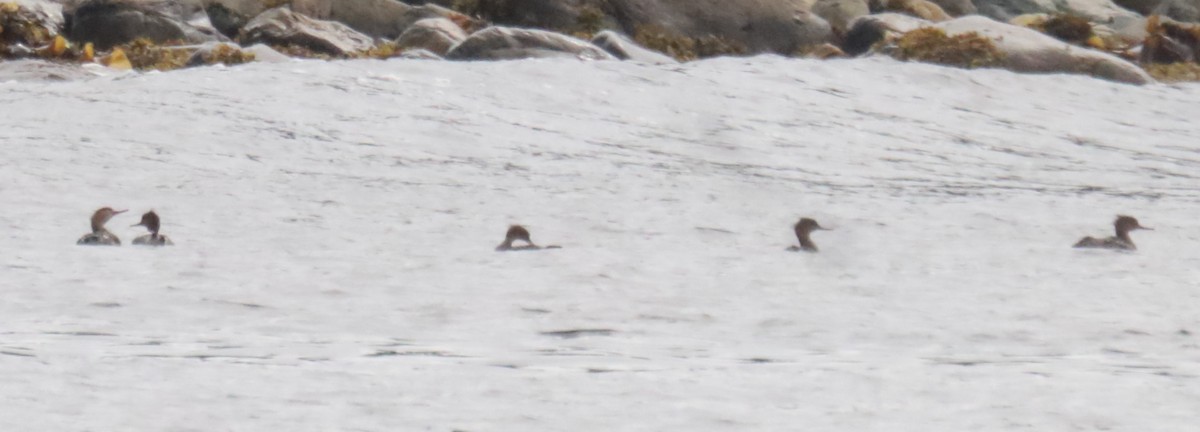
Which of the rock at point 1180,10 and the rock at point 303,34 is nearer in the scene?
the rock at point 303,34

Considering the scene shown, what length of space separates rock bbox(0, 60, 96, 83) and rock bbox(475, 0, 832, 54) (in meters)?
8.02

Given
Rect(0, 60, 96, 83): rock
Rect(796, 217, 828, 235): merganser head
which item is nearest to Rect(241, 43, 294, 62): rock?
Rect(0, 60, 96, 83): rock

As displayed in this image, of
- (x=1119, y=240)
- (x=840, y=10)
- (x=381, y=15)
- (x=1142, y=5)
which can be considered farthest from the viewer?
(x=1142, y=5)

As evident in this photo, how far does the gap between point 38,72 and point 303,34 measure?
569 cm

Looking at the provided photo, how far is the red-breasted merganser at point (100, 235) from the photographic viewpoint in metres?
8.71

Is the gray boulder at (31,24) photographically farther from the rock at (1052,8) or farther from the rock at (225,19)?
the rock at (1052,8)

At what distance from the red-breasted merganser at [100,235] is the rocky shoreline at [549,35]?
8.24 meters

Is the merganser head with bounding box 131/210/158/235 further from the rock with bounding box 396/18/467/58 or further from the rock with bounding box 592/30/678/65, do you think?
the rock with bounding box 396/18/467/58

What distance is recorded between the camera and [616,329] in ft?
22.8

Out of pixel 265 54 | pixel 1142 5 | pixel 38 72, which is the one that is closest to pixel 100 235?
pixel 38 72

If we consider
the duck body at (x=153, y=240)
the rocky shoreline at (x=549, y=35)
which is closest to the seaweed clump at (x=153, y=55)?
the rocky shoreline at (x=549, y=35)

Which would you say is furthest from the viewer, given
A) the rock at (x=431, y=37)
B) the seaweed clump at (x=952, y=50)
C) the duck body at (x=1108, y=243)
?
the rock at (x=431, y=37)

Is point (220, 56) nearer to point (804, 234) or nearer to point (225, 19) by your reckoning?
point (225, 19)

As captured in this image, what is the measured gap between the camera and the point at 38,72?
16672 millimetres
